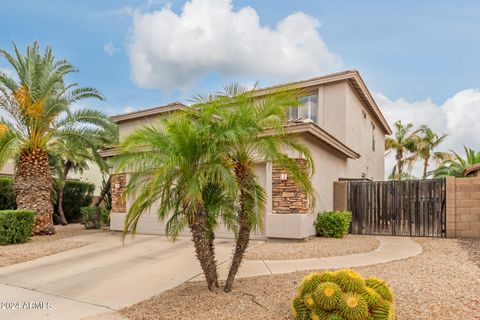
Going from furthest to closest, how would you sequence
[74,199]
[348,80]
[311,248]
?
[74,199] → [348,80] → [311,248]

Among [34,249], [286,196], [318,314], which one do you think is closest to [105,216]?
[34,249]

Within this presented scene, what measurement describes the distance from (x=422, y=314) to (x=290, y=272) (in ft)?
9.05

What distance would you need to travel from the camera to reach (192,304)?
5.42 meters

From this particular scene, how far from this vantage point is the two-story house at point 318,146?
36.3 ft

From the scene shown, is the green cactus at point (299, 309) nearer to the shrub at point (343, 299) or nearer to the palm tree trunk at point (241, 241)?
the shrub at point (343, 299)

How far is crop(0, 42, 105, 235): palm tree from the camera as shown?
1288 centimetres

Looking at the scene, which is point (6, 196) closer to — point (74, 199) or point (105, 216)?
point (74, 199)

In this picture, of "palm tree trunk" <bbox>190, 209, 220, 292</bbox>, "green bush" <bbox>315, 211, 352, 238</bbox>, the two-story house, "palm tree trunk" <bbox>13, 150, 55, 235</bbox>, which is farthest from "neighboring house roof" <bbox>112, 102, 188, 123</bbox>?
"palm tree trunk" <bbox>190, 209, 220, 292</bbox>

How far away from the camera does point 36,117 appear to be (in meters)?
12.9

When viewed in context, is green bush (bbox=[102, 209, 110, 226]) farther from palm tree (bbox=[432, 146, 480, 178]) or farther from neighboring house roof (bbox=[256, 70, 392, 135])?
palm tree (bbox=[432, 146, 480, 178])

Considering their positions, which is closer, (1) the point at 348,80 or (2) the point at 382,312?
(2) the point at 382,312

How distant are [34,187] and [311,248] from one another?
1037cm

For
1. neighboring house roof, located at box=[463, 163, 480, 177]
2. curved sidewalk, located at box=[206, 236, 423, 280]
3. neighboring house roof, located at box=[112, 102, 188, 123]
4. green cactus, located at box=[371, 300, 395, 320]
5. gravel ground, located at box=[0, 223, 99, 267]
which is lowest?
gravel ground, located at box=[0, 223, 99, 267]

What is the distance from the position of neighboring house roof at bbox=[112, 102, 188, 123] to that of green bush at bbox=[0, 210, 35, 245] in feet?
17.4
